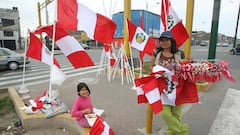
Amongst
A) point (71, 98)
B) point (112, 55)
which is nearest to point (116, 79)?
point (112, 55)

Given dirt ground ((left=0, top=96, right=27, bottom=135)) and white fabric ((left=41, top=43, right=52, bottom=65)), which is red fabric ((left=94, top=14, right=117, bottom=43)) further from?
dirt ground ((left=0, top=96, right=27, bottom=135))

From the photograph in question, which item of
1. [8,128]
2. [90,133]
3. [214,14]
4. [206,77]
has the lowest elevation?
[8,128]

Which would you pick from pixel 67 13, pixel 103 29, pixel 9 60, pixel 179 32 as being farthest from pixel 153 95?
pixel 9 60

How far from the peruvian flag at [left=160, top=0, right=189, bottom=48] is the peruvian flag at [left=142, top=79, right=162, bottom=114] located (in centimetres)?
92

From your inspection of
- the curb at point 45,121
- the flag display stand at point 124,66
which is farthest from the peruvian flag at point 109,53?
the curb at point 45,121

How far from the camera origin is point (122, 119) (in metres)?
3.75

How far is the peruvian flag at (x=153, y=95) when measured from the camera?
2408 mm

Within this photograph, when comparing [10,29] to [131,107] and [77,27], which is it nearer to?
[131,107]

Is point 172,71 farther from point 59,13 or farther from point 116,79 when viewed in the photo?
point 116,79

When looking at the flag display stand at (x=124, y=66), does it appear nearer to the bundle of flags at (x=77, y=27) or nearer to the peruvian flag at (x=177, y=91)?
the bundle of flags at (x=77, y=27)

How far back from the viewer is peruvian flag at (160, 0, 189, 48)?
2979mm

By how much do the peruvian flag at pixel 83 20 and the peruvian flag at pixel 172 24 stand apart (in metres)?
0.84

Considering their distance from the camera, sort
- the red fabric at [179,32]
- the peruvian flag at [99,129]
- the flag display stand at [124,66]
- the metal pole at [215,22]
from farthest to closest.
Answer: the metal pole at [215,22]
the flag display stand at [124,66]
the red fabric at [179,32]
the peruvian flag at [99,129]

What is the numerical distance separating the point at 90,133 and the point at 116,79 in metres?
4.81
